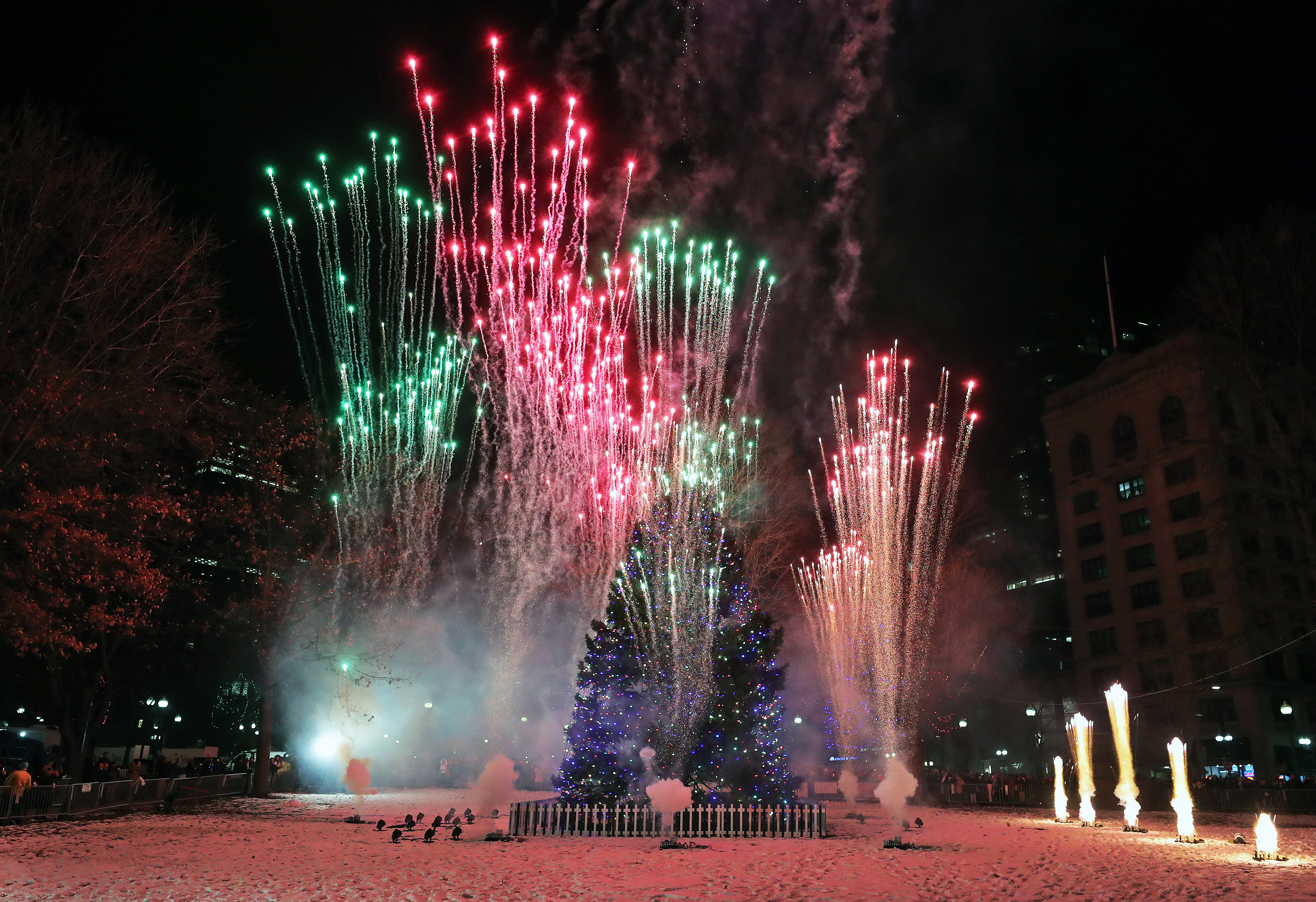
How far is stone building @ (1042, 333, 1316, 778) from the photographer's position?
143 ft

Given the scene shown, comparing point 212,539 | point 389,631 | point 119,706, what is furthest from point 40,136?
point 119,706

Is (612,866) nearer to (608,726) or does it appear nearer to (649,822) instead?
(649,822)

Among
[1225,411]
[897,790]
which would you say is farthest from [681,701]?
[1225,411]

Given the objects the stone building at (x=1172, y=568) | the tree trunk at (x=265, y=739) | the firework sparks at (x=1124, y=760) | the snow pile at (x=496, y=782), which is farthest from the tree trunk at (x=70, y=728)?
the stone building at (x=1172, y=568)

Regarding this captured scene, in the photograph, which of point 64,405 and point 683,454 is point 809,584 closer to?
point 683,454

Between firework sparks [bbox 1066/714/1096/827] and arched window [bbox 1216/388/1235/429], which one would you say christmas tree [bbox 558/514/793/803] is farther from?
arched window [bbox 1216/388/1235/429]

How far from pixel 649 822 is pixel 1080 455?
165 feet

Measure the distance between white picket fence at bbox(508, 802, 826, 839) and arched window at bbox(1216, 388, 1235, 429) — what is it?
36.1 metres

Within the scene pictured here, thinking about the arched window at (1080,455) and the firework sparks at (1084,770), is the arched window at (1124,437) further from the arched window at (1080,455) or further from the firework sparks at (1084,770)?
the firework sparks at (1084,770)

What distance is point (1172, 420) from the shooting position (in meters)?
52.4

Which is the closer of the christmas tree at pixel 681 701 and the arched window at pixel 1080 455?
the christmas tree at pixel 681 701

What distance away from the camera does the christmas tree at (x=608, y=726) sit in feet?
64.0

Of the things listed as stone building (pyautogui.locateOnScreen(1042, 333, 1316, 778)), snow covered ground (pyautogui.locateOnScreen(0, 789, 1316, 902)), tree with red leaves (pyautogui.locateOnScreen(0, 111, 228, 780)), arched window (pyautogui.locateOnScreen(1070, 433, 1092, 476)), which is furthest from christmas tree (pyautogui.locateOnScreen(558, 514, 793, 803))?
arched window (pyautogui.locateOnScreen(1070, 433, 1092, 476))

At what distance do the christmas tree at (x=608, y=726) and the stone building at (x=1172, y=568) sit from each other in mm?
26455
